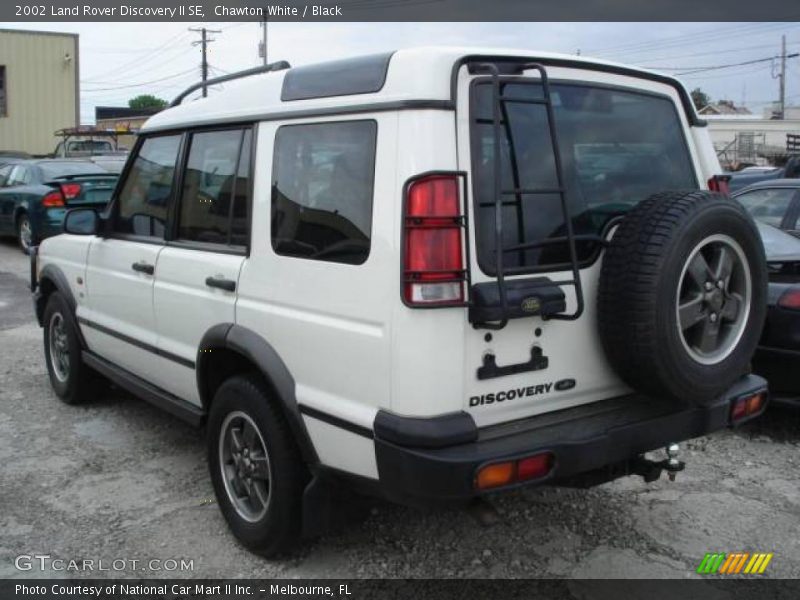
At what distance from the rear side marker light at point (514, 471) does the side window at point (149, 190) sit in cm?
236

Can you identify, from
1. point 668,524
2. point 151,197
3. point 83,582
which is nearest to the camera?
point 83,582

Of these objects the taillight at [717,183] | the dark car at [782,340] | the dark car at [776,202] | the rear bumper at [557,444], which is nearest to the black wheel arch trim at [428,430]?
the rear bumper at [557,444]

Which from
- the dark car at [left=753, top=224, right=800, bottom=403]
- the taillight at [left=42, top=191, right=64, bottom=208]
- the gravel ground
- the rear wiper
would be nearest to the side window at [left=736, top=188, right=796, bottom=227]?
the dark car at [left=753, top=224, right=800, bottom=403]

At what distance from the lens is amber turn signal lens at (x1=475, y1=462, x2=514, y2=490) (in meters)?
2.59

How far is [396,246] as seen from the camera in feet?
8.73

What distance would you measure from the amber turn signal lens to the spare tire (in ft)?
2.13

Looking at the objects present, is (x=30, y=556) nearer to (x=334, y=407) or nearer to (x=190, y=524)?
(x=190, y=524)

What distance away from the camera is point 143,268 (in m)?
Result: 4.18

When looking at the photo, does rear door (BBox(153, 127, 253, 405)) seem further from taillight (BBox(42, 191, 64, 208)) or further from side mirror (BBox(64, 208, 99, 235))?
taillight (BBox(42, 191, 64, 208))

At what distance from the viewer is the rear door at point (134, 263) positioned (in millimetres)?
4199

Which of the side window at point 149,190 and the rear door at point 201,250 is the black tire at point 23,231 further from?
the rear door at point 201,250

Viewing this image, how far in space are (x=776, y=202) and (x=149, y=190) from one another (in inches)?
198

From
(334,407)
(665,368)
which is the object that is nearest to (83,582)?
(334,407)

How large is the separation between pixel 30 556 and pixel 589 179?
2.89 meters
